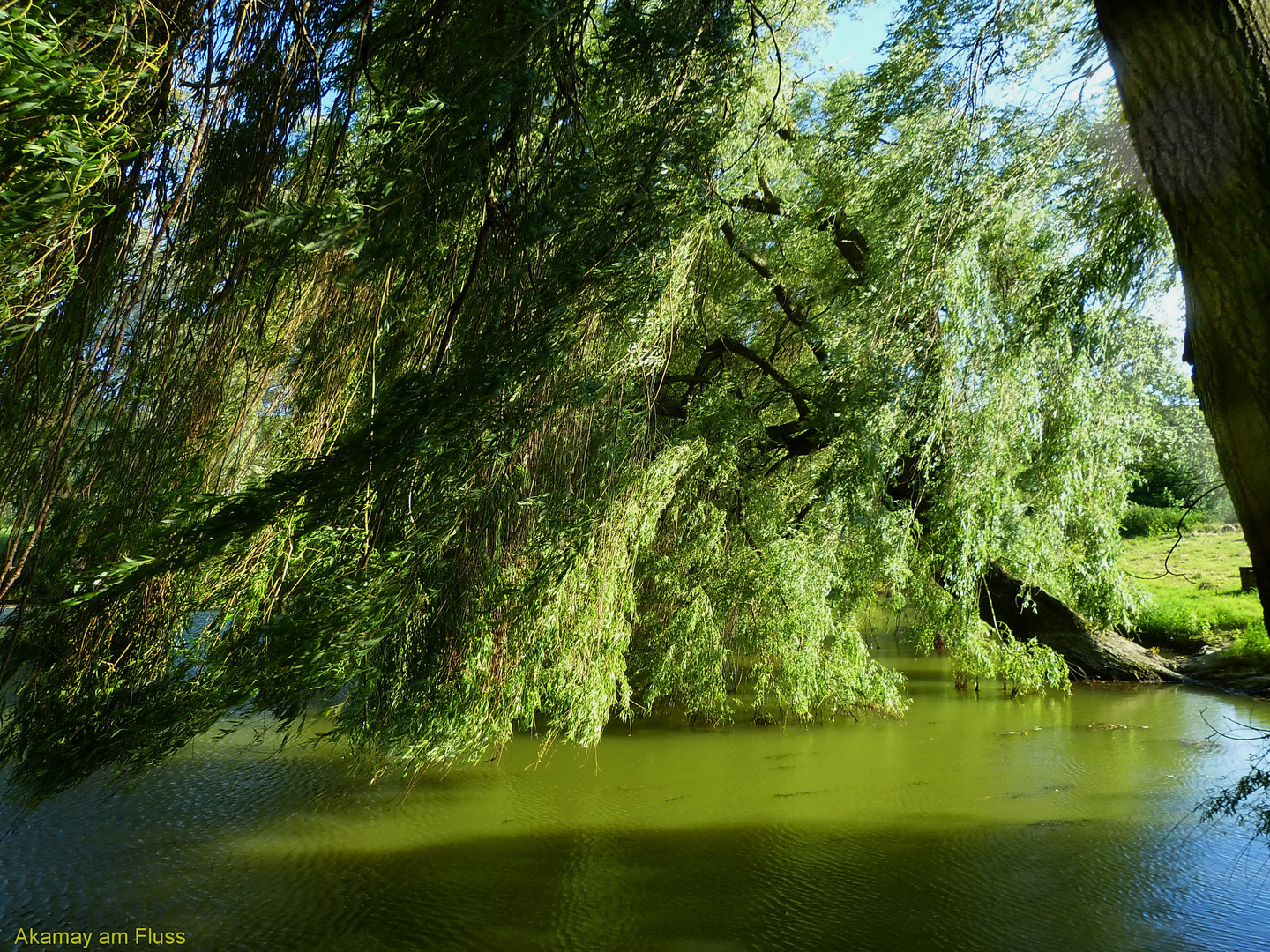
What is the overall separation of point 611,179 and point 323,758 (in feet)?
16.8

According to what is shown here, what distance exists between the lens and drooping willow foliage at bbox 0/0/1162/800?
1.85 meters

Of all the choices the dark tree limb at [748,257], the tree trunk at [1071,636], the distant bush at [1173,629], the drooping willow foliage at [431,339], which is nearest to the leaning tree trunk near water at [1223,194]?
the drooping willow foliage at [431,339]

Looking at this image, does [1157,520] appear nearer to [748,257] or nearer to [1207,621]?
[1207,621]

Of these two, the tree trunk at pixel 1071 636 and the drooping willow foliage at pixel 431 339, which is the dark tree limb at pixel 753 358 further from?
the tree trunk at pixel 1071 636

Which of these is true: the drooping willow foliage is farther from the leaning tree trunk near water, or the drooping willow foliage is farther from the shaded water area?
the leaning tree trunk near water

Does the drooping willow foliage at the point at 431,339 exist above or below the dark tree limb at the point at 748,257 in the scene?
below

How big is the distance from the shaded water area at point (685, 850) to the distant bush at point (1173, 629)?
2.59 m

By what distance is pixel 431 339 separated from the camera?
2572 millimetres

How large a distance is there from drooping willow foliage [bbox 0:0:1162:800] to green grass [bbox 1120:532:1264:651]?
466cm

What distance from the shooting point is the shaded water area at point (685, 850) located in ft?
12.3

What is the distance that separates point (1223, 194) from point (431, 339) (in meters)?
2.00

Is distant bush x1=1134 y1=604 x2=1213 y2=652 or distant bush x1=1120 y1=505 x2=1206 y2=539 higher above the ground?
distant bush x1=1120 y1=505 x2=1206 y2=539

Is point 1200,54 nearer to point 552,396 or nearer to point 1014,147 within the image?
point 552,396

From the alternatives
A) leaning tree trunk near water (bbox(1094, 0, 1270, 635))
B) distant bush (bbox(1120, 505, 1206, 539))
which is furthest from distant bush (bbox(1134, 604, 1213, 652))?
leaning tree trunk near water (bbox(1094, 0, 1270, 635))
